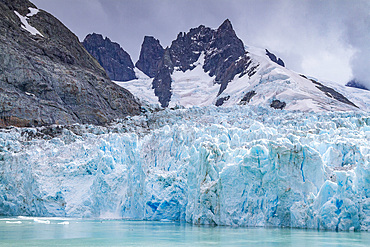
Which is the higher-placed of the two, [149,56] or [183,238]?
[149,56]

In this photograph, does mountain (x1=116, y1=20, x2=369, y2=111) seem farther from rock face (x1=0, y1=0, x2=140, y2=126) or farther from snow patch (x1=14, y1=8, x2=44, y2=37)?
snow patch (x1=14, y1=8, x2=44, y2=37)

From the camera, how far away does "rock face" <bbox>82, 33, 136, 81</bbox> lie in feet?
488

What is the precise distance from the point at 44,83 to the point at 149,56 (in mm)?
130186

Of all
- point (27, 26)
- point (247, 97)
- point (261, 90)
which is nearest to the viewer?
point (27, 26)

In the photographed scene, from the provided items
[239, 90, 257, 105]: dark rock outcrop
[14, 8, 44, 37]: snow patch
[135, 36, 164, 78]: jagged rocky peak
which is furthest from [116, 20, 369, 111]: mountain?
[14, 8, 44, 37]: snow patch

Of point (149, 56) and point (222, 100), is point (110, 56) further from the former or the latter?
point (222, 100)

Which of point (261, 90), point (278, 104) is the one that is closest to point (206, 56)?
point (261, 90)

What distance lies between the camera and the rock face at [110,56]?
488 ft

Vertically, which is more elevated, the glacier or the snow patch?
the snow patch

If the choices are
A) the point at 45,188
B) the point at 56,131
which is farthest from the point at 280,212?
the point at 56,131

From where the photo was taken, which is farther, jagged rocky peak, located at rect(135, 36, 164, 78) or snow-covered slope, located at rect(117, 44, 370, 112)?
jagged rocky peak, located at rect(135, 36, 164, 78)

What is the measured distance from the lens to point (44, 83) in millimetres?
44031

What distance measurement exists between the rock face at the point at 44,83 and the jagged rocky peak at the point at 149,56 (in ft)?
364

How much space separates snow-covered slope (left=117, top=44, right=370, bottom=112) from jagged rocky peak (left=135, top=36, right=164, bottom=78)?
104 feet
